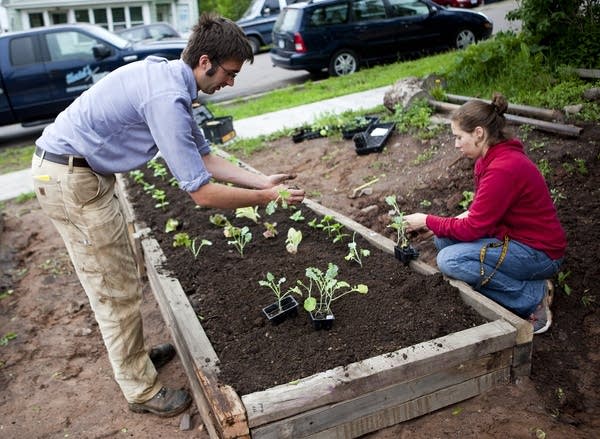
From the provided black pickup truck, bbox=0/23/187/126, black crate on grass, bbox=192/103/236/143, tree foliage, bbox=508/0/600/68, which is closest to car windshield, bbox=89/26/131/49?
black pickup truck, bbox=0/23/187/126

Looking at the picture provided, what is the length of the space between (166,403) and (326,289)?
1183mm

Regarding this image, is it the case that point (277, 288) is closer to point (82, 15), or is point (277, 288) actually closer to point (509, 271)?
point (509, 271)

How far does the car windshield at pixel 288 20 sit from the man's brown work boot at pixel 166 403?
1026 cm

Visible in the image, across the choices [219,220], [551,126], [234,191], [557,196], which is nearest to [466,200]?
[557,196]

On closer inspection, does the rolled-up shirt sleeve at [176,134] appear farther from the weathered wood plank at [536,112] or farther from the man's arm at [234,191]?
the weathered wood plank at [536,112]

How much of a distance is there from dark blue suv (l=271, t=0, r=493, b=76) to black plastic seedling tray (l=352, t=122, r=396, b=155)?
5957 millimetres

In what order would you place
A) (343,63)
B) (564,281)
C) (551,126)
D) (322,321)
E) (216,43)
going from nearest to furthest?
(216,43), (322,321), (564,281), (551,126), (343,63)

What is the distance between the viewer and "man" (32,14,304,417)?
284 centimetres

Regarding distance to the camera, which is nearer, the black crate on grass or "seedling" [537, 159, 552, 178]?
"seedling" [537, 159, 552, 178]

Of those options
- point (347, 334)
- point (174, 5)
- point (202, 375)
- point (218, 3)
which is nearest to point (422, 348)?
point (347, 334)

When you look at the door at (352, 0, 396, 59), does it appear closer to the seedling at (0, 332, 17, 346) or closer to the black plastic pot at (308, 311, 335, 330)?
the seedling at (0, 332, 17, 346)

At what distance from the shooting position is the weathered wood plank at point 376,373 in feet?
8.62

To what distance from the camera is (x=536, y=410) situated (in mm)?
2908

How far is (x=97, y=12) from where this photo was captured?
32594 mm
